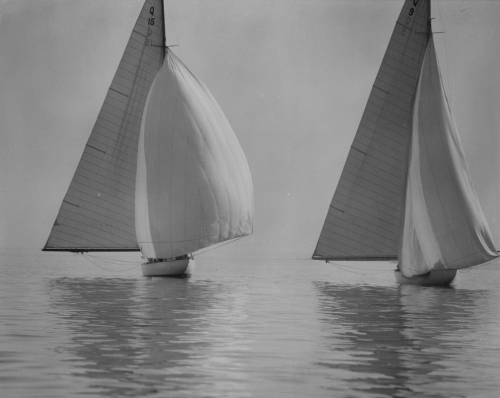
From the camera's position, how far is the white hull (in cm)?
4375

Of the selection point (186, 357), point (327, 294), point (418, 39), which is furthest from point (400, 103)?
point (186, 357)

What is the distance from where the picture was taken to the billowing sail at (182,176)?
41.6m

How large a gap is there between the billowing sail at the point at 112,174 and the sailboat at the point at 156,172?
5 cm

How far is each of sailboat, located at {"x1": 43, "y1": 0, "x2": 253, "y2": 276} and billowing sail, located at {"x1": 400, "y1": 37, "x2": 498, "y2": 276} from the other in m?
9.14

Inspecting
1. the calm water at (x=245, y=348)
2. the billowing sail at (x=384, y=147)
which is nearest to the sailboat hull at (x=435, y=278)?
the billowing sail at (x=384, y=147)

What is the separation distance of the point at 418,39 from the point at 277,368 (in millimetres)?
25714

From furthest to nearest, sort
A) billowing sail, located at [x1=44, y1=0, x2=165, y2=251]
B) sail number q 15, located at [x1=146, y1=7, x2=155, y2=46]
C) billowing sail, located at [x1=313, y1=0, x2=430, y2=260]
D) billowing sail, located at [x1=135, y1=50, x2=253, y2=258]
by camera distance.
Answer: sail number q 15, located at [x1=146, y1=7, x2=155, y2=46] → billowing sail, located at [x1=44, y1=0, x2=165, y2=251] → billowing sail, located at [x1=135, y1=50, x2=253, y2=258] → billowing sail, located at [x1=313, y1=0, x2=430, y2=260]

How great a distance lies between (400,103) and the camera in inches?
1494

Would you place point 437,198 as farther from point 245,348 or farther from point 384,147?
point 245,348

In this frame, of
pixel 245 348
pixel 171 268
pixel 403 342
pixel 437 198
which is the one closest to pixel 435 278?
pixel 437 198

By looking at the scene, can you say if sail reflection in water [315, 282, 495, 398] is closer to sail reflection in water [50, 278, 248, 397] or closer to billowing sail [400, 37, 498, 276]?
sail reflection in water [50, 278, 248, 397]

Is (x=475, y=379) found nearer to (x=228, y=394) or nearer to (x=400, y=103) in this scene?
(x=228, y=394)

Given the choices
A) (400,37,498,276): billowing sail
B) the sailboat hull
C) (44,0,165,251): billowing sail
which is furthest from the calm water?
(44,0,165,251): billowing sail

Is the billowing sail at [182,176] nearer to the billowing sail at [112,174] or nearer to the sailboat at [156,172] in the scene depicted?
the sailboat at [156,172]
